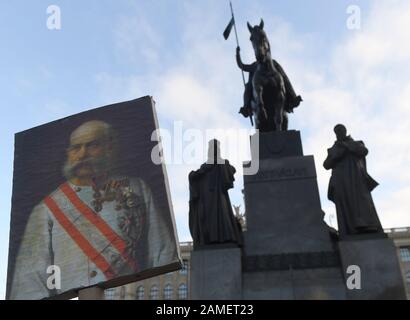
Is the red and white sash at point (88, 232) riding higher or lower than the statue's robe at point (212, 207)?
higher

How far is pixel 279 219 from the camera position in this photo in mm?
8180

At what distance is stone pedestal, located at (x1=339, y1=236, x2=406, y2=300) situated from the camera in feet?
22.4

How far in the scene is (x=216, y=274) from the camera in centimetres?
755

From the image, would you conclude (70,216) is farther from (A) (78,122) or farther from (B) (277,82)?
(B) (277,82)

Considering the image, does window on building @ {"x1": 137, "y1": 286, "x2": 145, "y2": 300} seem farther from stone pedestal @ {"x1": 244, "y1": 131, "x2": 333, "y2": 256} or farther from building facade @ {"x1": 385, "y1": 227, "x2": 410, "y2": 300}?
stone pedestal @ {"x1": 244, "y1": 131, "x2": 333, "y2": 256}

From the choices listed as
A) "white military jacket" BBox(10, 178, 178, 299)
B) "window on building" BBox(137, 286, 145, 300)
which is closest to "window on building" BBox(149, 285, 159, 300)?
"window on building" BBox(137, 286, 145, 300)

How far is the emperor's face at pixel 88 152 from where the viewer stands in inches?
1394

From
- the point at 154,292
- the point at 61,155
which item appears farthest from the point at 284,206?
the point at 154,292

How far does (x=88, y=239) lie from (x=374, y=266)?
28.5m

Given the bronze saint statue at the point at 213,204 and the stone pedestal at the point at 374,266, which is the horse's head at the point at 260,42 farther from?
the stone pedestal at the point at 374,266

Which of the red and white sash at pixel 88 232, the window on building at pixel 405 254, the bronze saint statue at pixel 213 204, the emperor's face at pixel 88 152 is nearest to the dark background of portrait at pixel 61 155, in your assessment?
the emperor's face at pixel 88 152

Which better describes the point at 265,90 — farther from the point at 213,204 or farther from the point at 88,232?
the point at 88,232

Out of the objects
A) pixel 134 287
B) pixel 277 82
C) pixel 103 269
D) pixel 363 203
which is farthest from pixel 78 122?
pixel 134 287

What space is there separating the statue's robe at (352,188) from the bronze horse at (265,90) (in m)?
1.91
